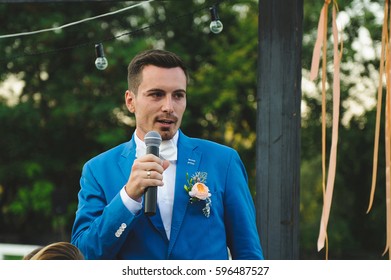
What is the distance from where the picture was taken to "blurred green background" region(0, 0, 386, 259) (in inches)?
655

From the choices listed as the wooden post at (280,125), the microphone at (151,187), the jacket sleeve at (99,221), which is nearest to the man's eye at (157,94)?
the microphone at (151,187)

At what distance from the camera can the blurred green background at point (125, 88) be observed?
1662 cm

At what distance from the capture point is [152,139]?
2197mm

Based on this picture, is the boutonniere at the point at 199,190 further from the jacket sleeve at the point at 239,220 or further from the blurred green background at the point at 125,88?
the blurred green background at the point at 125,88

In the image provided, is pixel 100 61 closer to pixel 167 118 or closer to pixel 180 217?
pixel 167 118

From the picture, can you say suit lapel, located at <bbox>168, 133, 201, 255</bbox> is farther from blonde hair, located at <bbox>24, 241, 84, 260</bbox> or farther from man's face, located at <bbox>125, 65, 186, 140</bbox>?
blonde hair, located at <bbox>24, 241, 84, 260</bbox>

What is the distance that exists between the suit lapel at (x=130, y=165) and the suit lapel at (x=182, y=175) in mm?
42

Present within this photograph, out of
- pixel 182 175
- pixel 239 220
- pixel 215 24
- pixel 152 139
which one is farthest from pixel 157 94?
pixel 215 24

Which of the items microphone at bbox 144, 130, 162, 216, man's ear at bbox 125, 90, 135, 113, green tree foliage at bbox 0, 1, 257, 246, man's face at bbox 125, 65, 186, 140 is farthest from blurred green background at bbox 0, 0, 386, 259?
microphone at bbox 144, 130, 162, 216

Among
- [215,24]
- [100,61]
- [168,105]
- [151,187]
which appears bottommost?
[151,187]

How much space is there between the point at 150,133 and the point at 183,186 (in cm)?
25

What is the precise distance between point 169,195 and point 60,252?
16.6 inches

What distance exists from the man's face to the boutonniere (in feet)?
0.56
